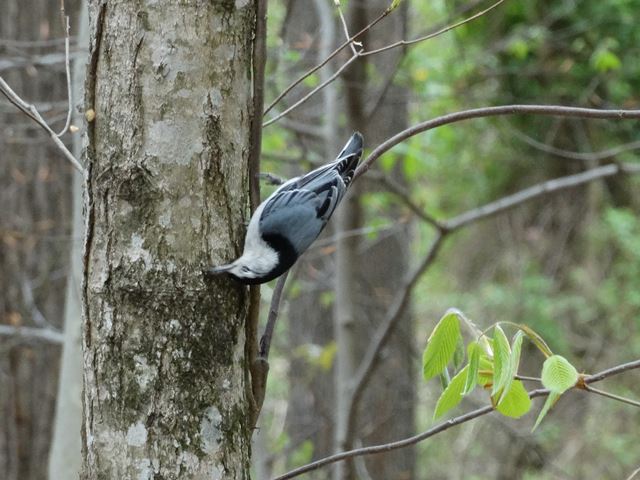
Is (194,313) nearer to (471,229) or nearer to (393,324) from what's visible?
(393,324)

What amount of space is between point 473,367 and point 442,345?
0.12m

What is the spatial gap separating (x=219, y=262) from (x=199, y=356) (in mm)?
173

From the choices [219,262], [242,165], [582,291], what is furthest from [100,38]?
[582,291]

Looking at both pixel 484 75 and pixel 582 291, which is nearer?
pixel 484 75

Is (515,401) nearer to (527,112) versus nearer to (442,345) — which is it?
(442,345)

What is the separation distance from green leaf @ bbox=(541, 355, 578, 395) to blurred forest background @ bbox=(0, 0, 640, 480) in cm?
90

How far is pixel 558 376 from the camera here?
131 centimetres

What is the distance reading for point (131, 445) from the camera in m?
1.49

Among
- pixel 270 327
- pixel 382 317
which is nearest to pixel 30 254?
pixel 382 317

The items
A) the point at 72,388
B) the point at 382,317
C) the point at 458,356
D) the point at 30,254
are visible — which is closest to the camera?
the point at 458,356

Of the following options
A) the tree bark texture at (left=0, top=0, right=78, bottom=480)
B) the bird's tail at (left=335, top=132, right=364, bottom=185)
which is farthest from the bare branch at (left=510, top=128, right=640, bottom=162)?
the tree bark texture at (left=0, top=0, right=78, bottom=480)

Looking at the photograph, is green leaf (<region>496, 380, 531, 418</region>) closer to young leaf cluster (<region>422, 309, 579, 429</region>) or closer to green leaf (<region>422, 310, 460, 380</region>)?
young leaf cluster (<region>422, 309, 579, 429</region>)

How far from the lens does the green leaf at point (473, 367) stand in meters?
1.36

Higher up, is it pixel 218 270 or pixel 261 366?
pixel 218 270
